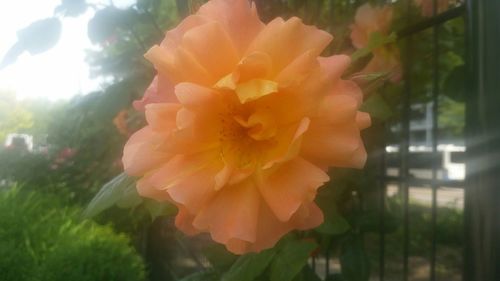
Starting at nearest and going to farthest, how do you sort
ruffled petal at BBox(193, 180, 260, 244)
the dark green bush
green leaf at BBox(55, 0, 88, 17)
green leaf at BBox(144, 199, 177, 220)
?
ruffled petal at BBox(193, 180, 260, 244) → green leaf at BBox(144, 199, 177, 220) → green leaf at BBox(55, 0, 88, 17) → the dark green bush

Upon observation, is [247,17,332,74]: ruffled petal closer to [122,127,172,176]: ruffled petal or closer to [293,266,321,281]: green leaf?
[122,127,172,176]: ruffled petal

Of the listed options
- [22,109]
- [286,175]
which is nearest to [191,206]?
A: [286,175]

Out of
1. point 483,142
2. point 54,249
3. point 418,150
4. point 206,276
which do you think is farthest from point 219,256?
point 54,249

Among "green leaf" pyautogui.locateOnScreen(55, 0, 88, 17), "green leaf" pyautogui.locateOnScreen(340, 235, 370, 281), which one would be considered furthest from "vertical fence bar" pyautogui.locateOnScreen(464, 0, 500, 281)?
"green leaf" pyautogui.locateOnScreen(55, 0, 88, 17)

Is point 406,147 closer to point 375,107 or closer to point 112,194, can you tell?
point 375,107

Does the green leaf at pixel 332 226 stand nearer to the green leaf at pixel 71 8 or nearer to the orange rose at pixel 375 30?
the orange rose at pixel 375 30

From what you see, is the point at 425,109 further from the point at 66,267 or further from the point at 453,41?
the point at 66,267
